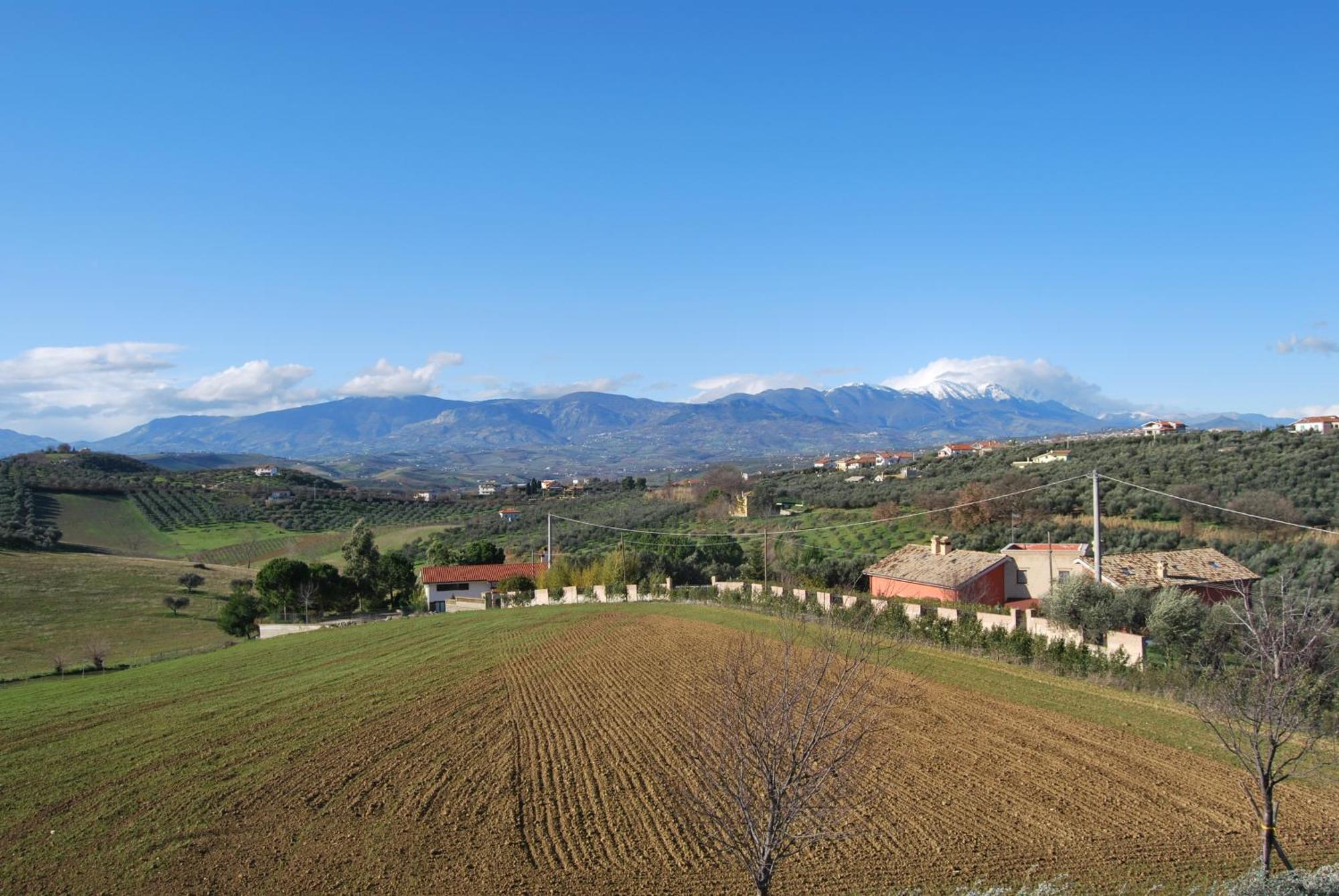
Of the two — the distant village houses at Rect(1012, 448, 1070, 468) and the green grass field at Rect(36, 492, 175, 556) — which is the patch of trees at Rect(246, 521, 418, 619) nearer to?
the green grass field at Rect(36, 492, 175, 556)

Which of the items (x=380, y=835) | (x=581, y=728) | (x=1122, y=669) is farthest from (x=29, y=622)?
(x=1122, y=669)

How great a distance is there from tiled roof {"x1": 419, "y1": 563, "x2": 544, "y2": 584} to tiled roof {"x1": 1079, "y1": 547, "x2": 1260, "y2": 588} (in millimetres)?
37203

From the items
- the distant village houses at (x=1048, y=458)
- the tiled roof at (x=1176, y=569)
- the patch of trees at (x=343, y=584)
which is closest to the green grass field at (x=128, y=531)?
the patch of trees at (x=343, y=584)

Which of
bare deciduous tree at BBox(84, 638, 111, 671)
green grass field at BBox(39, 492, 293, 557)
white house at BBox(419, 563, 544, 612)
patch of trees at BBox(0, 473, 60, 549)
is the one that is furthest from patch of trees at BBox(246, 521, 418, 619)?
green grass field at BBox(39, 492, 293, 557)

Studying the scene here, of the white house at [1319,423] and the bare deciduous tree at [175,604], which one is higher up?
the white house at [1319,423]

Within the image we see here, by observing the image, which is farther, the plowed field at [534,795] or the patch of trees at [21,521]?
the patch of trees at [21,521]

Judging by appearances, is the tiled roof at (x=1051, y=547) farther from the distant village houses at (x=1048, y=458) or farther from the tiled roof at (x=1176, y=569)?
the distant village houses at (x=1048, y=458)

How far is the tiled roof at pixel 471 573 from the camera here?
6100 cm

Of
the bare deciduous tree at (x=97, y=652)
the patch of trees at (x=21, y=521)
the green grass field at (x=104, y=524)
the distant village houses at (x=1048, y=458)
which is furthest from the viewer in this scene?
the green grass field at (x=104, y=524)

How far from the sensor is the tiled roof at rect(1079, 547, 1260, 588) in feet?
110

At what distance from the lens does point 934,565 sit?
143 feet

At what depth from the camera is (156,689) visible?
2611 centimetres

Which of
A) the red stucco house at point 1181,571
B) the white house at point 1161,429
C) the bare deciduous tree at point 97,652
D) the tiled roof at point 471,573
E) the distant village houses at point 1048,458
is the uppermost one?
the white house at point 1161,429

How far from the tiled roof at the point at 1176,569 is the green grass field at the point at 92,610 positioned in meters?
38.6
